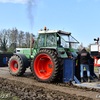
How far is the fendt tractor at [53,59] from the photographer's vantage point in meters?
6.60

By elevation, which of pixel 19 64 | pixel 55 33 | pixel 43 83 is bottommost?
pixel 43 83

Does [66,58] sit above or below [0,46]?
below

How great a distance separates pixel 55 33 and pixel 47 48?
0.81 metres

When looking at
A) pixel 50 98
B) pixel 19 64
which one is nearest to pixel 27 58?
pixel 19 64

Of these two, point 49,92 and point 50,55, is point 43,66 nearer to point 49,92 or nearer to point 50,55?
point 50,55

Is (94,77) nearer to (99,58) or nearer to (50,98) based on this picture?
(99,58)

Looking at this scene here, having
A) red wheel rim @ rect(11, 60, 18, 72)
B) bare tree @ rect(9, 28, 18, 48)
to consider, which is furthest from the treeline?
red wheel rim @ rect(11, 60, 18, 72)

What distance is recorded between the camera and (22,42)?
37.0m

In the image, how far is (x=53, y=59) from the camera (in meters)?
6.52

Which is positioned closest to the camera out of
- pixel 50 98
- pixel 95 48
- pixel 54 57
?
pixel 50 98

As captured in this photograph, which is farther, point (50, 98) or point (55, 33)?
point (55, 33)

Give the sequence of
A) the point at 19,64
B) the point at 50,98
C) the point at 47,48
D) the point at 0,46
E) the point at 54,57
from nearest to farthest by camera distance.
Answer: the point at 50,98
the point at 54,57
the point at 47,48
the point at 19,64
the point at 0,46

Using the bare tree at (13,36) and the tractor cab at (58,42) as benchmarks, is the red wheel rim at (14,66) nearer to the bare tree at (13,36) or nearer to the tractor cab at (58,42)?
the tractor cab at (58,42)

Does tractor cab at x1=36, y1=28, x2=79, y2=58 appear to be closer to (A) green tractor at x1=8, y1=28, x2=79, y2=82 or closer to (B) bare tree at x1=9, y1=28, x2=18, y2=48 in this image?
(A) green tractor at x1=8, y1=28, x2=79, y2=82
